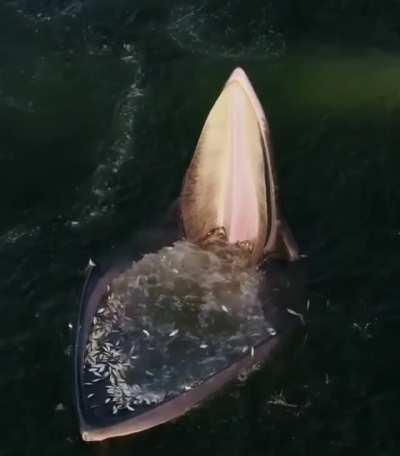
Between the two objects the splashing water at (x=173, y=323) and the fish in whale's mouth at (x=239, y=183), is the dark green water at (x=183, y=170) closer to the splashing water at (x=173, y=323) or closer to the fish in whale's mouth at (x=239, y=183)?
the splashing water at (x=173, y=323)

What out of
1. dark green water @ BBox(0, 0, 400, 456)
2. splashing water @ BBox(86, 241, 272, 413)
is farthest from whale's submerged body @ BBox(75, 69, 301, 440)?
dark green water @ BBox(0, 0, 400, 456)

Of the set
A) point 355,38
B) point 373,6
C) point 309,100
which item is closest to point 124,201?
point 309,100

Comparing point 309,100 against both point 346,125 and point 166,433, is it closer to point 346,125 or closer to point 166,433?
point 346,125

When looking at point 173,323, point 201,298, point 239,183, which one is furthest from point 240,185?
point 173,323

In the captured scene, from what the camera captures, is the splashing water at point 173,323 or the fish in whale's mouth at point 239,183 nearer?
the splashing water at point 173,323

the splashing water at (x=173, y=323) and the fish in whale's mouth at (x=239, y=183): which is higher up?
the fish in whale's mouth at (x=239, y=183)

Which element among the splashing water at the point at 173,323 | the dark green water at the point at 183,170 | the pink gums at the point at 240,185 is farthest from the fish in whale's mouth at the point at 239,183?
the dark green water at the point at 183,170
